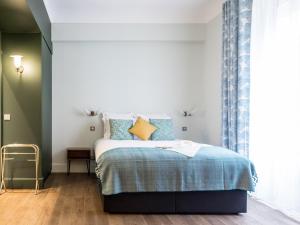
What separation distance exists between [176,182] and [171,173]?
109mm

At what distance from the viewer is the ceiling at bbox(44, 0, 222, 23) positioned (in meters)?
5.25

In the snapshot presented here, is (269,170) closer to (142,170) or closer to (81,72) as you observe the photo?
(142,170)

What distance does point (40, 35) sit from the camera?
14.9 feet

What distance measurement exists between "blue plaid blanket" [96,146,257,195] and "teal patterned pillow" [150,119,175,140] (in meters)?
1.69

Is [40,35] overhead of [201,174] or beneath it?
overhead

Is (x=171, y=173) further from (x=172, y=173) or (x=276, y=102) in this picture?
(x=276, y=102)

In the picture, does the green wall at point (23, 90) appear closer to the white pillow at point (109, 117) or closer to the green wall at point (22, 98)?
the green wall at point (22, 98)

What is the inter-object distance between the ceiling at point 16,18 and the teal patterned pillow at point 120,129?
1852mm

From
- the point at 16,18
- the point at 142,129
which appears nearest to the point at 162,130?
the point at 142,129

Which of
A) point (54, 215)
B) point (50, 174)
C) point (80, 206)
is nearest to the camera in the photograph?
point (54, 215)

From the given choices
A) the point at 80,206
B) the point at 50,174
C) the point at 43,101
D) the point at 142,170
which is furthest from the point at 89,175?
the point at 142,170

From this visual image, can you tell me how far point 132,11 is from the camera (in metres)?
5.59

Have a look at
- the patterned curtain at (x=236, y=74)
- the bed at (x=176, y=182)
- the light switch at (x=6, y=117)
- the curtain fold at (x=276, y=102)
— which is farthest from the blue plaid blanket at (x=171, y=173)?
the light switch at (x=6, y=117)

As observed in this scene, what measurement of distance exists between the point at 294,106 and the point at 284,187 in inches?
35.4
